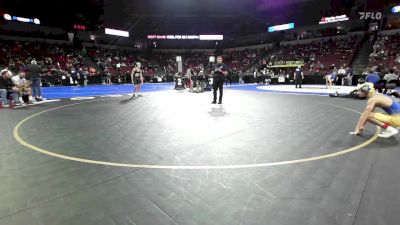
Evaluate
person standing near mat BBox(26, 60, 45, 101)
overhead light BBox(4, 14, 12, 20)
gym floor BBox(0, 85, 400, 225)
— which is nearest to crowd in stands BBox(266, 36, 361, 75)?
person standing near mat BBox(26, 60, 45, 101)

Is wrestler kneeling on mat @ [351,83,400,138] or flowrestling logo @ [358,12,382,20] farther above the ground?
flowrestling logo @ [358,12,382,20]

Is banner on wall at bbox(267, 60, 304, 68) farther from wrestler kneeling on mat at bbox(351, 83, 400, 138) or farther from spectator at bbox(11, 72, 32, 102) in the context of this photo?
spectator at bbox(11, 72, 32, 102)

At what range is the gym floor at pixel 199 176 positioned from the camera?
100 inches

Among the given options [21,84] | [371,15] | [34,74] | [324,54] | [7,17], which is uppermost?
[371,15]

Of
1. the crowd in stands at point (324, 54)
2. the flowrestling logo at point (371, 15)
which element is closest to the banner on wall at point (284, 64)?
the crowd in stands at point (324, 54)

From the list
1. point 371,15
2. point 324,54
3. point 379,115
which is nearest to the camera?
point 379,115

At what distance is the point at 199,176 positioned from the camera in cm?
349

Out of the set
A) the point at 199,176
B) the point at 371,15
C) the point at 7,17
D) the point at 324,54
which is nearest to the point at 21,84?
the point at 199,176

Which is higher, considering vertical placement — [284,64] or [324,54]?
[324,54]

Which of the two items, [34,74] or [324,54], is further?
[324,54]

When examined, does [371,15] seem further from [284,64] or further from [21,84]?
[21,84]

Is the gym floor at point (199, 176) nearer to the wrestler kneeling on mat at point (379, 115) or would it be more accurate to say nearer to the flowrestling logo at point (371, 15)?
the wrestler kneeling on mat at point (379, 115)

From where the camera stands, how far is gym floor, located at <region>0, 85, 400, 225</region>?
254 centimetres

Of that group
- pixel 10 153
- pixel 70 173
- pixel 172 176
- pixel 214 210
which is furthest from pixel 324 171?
pixel 10 153
